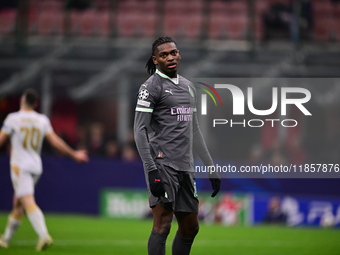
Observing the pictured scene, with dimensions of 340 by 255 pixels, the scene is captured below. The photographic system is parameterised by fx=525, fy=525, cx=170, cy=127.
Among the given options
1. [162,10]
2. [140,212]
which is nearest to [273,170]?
[140,212]

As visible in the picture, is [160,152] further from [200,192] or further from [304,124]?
[304,124]

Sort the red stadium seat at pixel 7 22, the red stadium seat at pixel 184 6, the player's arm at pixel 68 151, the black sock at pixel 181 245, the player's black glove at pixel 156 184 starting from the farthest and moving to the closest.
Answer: the red stadium seat at pixel 184 6
the red stadium seat at pixel 7 22
the player's arm at pixel 68 151
the black sock at pixel 181 245
the player's black glove at pixel 156 184

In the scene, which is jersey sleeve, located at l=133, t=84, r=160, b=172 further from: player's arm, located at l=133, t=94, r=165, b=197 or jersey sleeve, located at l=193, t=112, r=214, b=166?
jersey sleeve, located at l=193, t=112, r=214, b=166

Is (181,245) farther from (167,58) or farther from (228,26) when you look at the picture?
(228,26)

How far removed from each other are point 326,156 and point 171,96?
9.72m

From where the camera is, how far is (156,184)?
4.12 m

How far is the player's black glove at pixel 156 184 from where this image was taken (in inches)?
162

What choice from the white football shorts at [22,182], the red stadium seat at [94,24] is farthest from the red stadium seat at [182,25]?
the white football shorts at [22,182]

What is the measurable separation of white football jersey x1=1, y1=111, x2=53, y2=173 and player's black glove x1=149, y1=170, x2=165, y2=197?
3306mm

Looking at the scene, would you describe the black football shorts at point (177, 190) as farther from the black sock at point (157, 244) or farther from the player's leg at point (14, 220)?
the player's leg at point (14, 220)

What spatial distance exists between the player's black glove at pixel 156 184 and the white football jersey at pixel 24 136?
3306 mm

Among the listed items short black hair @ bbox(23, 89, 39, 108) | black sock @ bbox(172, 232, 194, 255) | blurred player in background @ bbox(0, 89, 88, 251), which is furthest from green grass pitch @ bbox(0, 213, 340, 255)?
black sock @ bbox(172, 232, 194, 255)

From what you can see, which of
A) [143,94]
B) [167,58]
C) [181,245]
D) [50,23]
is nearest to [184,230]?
[181,245]

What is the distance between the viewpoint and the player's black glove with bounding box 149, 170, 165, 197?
4.11 m
